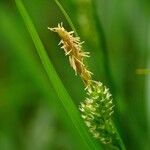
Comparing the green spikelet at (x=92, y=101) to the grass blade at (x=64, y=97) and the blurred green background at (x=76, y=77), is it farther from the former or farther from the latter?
the blurred green background at (x=76, y=77)

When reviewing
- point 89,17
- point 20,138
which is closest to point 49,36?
point 20,138

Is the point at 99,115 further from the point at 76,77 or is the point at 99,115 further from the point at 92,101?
the point at 76,77

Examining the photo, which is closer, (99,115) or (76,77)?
(99,115)

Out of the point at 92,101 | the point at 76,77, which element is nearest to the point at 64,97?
the point at 92,101

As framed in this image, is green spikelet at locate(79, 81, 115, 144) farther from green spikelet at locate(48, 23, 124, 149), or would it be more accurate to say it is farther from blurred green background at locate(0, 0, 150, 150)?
blurred green background at locate(0, 0, 150, 150)

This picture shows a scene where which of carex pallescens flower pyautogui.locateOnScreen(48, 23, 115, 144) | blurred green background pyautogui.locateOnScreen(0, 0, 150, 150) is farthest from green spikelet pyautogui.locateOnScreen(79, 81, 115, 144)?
blurred green background pyautogui.locateOnScreen(0, 0, 150, 150)

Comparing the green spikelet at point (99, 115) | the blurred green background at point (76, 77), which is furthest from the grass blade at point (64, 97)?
the blurred green background at point (76, 77)

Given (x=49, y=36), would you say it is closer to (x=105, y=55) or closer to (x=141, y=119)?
(x=141, y=119)
